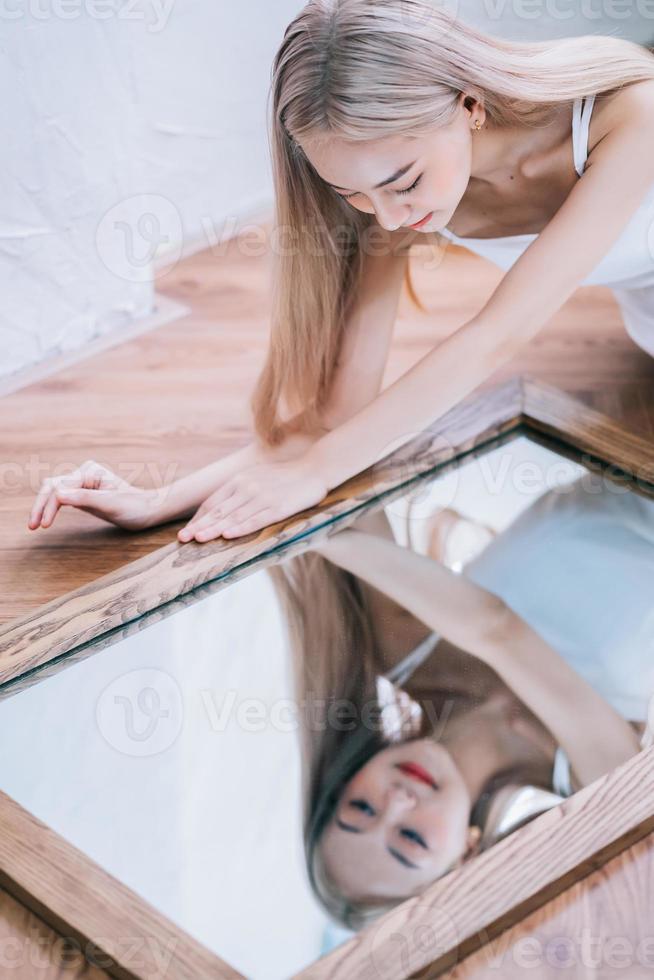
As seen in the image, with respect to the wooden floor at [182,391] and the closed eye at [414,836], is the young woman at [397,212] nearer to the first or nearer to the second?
the wooden floor at [182,391]

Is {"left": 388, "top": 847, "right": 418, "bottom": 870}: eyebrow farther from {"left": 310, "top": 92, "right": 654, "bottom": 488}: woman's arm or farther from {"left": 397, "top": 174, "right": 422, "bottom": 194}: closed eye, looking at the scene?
{"left": 397, "top": 174, "right": 422, "bottom": 194}: closed eye

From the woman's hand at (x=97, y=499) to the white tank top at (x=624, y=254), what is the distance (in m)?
0.52

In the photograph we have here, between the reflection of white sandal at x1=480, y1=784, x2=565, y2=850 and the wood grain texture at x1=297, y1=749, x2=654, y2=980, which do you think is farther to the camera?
the reflection of white sandal at x1=480, y1=784, x2=565, y2=850

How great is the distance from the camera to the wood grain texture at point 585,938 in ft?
3.15

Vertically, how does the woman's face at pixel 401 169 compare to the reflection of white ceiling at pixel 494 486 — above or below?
above

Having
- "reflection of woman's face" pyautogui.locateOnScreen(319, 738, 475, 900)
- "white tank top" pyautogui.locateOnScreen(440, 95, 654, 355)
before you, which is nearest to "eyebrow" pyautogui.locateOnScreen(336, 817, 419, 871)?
"reflection of woman's face" pyautogui.locateOnScreen(319, 738, 475, 900)

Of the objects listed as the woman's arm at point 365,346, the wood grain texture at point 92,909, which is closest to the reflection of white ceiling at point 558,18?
the woman's arm at point 365,346

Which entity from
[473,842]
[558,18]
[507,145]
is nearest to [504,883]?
[473,842]

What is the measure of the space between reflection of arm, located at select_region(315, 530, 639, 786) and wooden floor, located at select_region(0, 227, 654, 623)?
10.5 inches

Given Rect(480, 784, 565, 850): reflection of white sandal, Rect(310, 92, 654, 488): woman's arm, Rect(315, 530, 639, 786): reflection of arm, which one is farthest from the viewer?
Rect(310, 92, 654, 488): woman's arm

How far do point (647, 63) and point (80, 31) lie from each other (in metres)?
0.85

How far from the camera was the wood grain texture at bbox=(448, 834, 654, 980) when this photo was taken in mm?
959

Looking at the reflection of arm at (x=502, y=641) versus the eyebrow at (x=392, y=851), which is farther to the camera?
the reflection of arm at (x=502, y=641)

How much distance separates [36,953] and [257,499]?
573mm
